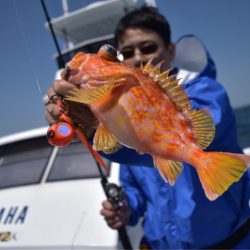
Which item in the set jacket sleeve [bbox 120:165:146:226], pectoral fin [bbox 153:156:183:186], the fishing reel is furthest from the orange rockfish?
jacket sleeve [bbox 120:165:146:226]

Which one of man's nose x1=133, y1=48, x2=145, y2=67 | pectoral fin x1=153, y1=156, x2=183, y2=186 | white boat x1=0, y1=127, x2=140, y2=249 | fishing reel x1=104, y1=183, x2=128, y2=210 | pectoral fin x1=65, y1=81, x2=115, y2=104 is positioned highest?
pectoral fin x1=65, y1=81, x2=115, y2=104

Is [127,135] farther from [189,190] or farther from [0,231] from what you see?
[0,231]

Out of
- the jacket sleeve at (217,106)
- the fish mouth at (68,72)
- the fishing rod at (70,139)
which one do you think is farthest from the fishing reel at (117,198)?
the fish mouth at (68,72)

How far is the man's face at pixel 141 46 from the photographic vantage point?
2762mm

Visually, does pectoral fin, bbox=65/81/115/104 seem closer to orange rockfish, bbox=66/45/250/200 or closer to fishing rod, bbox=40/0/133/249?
orange rockfish, bbox=66/45/250/200

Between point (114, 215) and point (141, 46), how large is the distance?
1.52 meters

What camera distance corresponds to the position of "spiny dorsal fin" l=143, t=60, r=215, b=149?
45.9 inches

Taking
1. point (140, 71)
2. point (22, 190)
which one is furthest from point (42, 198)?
point (140, 71)

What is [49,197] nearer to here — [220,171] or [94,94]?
[94,94]

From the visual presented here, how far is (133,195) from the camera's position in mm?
3186

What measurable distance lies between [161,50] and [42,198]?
8.28 feet

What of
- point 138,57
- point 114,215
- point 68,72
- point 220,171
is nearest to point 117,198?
point 114,215

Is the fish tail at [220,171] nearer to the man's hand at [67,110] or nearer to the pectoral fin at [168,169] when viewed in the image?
the pectoral fin at [168,169]

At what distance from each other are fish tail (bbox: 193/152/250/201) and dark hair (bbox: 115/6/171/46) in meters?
2.04
